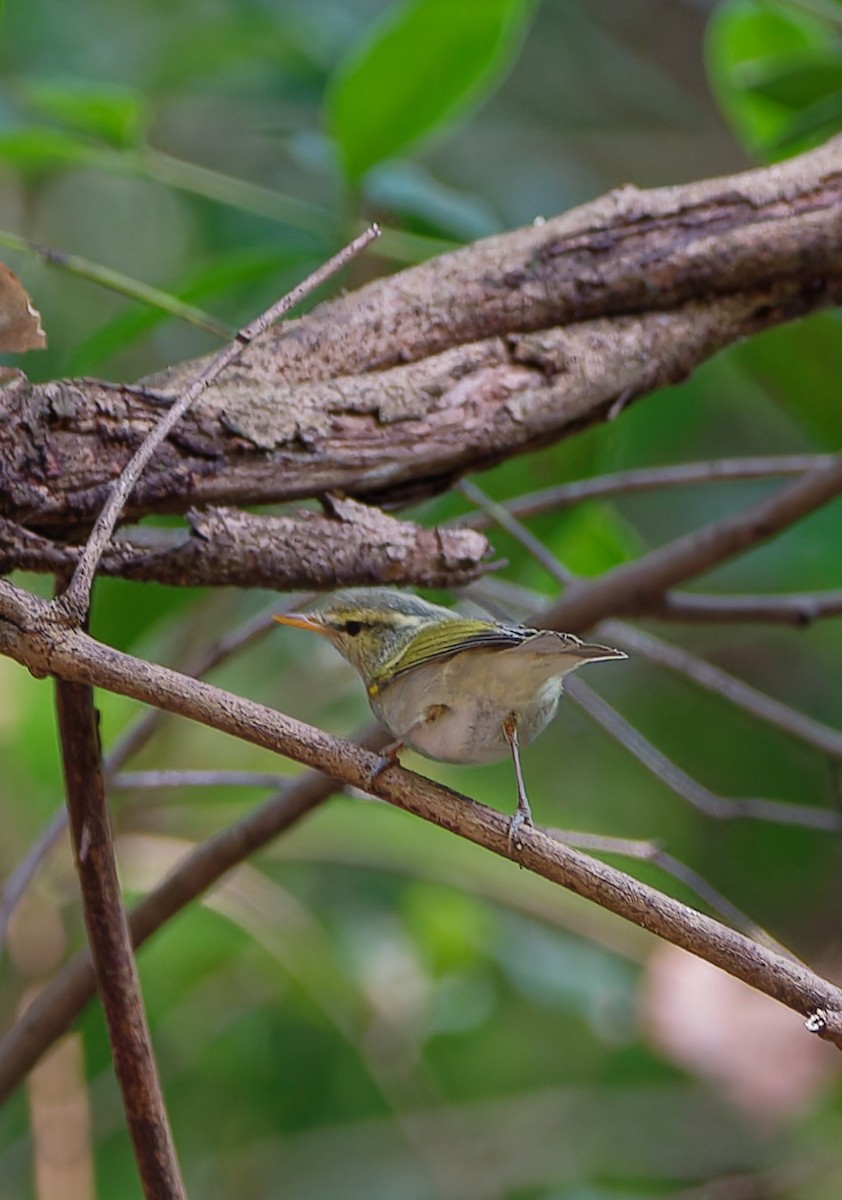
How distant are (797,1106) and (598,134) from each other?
2.63 metres

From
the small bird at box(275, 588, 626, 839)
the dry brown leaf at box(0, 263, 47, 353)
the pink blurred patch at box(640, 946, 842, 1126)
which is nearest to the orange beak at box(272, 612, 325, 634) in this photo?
the small bird at box(275, 588, 626, 839)

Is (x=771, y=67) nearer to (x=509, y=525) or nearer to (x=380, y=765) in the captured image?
(x=509, y=525)

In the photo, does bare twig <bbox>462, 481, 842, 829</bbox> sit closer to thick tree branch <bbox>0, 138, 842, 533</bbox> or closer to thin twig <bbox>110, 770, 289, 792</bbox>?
thick tree branch <bbox>0, 138, 842, 533</bbox>

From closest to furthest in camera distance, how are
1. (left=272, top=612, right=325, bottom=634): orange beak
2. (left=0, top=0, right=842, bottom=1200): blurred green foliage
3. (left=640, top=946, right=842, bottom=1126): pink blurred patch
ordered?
1. (left=272, top=612, right=325, bottom=634): orange beak
2. (left=0, top=0, right=842, bottom=1200): blurred green foliage
3. (left=640, top=946, right=842, bottom=1126): pink blurred patch

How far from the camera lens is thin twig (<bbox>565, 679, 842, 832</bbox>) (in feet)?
4.71

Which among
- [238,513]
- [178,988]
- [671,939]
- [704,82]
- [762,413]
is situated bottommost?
[671,939]

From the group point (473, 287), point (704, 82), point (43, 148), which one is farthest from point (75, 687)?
point (704, 82)

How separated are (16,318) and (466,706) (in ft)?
1.45

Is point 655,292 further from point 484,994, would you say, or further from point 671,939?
point 484,994

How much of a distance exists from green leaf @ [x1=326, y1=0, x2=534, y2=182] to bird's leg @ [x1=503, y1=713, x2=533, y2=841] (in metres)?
0.82

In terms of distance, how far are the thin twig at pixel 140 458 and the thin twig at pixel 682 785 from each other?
24.3 inches

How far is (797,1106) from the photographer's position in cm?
226

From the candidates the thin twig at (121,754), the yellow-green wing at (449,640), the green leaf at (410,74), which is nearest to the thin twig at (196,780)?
the thin twig at (121,754)

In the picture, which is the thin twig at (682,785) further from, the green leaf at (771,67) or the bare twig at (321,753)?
the green leaf at (771,67)
